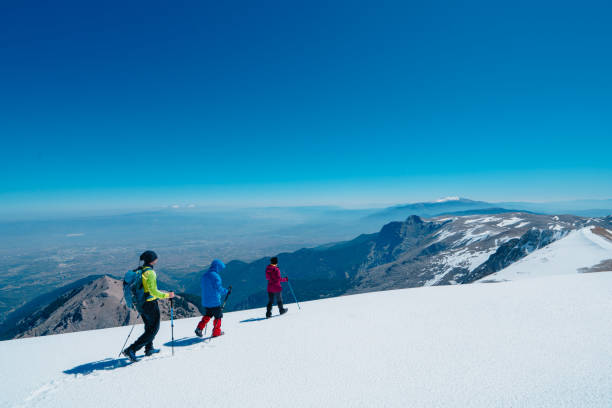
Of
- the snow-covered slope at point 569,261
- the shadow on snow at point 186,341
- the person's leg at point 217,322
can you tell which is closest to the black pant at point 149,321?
the shadow on snow at point 186,341

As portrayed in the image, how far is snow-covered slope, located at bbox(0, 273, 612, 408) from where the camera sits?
4.27 meters

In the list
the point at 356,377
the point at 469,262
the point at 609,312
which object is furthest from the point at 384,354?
the point at 469,262

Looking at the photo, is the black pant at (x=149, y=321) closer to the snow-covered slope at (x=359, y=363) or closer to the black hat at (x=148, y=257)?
the snow-covered slope at (x=359, y=363)

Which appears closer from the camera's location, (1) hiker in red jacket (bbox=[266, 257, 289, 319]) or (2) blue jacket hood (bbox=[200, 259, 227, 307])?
(2) blue jacket hood (bbox=[200, 259, 227, 307])

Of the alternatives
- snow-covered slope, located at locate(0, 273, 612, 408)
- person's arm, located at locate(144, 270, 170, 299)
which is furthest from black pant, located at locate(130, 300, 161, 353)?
snow-covered slope, located at locate(0, 273, 612, 408)

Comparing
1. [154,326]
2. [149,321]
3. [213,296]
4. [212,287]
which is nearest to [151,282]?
[149,321]

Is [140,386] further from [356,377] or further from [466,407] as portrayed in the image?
[466,407]

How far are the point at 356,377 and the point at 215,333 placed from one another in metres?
5.03

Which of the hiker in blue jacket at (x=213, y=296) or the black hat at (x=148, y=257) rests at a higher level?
the black hat at (x=148, y=257)

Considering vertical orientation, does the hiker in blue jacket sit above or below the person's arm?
below

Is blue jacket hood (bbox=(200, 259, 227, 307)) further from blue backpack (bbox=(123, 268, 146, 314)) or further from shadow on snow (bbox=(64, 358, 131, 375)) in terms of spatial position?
shadow on snow (bbox=(64, 358, 131, 375))

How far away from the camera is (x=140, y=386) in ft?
16.8

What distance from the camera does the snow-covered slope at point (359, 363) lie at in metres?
4.27

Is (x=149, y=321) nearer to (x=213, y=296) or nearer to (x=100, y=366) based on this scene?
(x=100, y=366)
